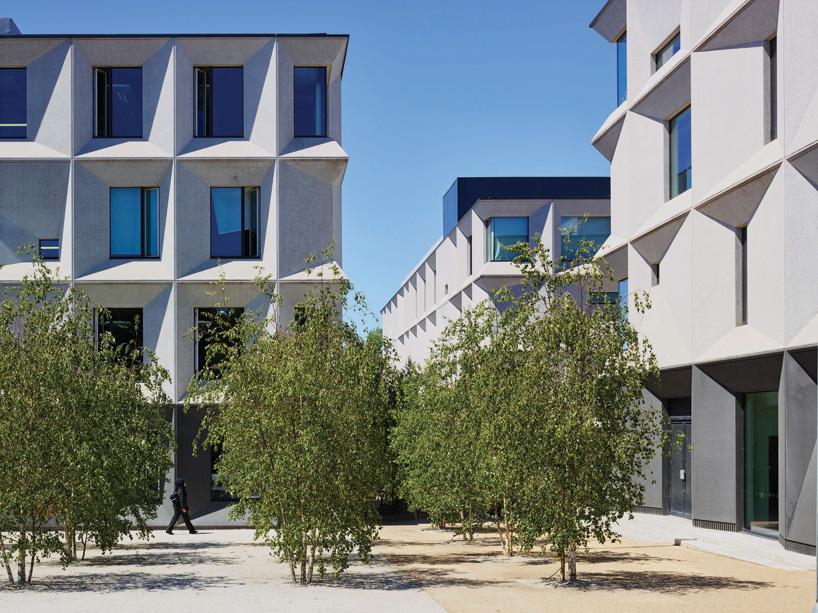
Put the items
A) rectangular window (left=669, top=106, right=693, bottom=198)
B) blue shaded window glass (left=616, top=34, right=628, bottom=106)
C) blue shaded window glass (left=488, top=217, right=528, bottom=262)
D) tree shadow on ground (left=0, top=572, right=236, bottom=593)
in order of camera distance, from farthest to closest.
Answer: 1. blue shaded window glass (left=488, top=217, right=528, bottom=262)
2. blue shaded window glass (left=616, top=34, right=628, bottom=106)
3. rectangular window (left=669, top=106, right=693, bottom=198)
4. tree shadow on ground (left=0, top=572, right=236, bottom=593)

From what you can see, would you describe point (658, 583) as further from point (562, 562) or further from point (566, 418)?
point (566, 418)

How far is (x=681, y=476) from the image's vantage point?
27.1 m

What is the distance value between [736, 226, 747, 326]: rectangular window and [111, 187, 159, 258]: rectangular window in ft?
58.8

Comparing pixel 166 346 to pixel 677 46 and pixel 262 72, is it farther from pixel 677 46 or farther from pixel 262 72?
pixel 677 46

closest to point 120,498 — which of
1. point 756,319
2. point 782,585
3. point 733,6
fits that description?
point 782,585

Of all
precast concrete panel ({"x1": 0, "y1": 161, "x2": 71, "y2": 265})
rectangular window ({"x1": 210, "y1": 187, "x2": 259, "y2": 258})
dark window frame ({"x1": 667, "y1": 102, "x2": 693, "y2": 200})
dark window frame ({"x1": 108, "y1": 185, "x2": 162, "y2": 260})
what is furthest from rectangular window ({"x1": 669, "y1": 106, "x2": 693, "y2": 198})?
precast concrete panel ({"x1": 0, "y1": 161, "x2": 71, "y2": 265})

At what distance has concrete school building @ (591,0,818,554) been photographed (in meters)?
19.9

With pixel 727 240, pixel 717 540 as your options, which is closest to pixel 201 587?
pixel 717 540

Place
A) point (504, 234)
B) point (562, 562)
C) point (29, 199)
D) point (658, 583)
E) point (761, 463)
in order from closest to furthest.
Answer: point (562, 562) → point (658, 583) → point (761, 463) → point (29, 199) → point (504, 234)

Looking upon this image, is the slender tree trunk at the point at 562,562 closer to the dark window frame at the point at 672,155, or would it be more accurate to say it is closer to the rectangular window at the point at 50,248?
the dark window frame at the point at 672,155

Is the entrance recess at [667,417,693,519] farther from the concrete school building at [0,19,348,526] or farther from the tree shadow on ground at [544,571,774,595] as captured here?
the concrete school building at [0,19,348,526]

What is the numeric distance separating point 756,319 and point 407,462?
9.89m

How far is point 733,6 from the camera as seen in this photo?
23.1 meters

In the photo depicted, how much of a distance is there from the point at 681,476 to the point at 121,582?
681 inches
